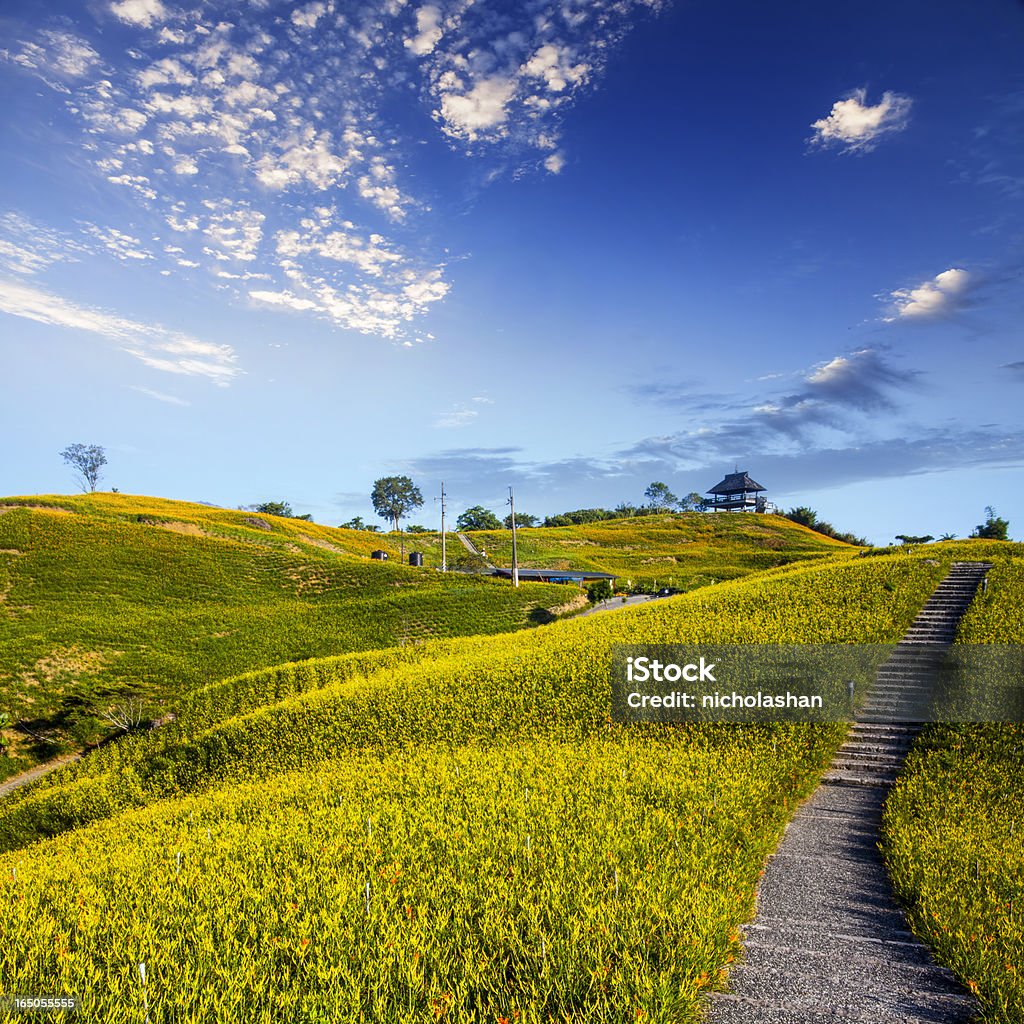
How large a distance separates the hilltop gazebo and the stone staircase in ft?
356

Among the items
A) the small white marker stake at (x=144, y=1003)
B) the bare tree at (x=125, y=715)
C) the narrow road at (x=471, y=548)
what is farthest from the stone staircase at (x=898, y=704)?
the narrow road at (x=471, y=548)

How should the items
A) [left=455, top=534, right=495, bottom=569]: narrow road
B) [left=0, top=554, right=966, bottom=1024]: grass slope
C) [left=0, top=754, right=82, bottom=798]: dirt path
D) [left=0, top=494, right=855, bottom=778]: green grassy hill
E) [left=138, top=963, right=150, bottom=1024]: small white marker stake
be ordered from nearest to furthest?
1. [left=138, top=963, right=150, bottom=1024]: small white marker stake
2. [left=0, top=554, right=966, bottom=1024]: grass slope
3. [left=0, top=754, right=82, bottom=798]: dirt path
4. [left=0, top=494, right=855, bottom=778]: green grassy hill
5. [left=455, top=534, right=495, bottom=569]: narrow road

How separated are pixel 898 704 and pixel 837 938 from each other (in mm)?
13017

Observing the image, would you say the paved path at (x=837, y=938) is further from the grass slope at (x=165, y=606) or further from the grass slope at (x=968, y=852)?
the grass slope at (x=165, y=606)

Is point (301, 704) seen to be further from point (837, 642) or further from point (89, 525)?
point (89, 525)

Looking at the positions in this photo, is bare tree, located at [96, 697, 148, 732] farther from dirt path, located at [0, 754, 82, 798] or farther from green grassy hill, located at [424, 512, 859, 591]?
green grassy hill, located at [424, 512, 859, 591]

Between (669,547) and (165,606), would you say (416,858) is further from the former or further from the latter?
(669,547)

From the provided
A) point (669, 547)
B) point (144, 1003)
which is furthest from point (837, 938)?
point (669, 547)

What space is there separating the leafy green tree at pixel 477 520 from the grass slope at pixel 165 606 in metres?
70.6

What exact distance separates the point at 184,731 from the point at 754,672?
21215mm

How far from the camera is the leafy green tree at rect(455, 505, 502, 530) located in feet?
452

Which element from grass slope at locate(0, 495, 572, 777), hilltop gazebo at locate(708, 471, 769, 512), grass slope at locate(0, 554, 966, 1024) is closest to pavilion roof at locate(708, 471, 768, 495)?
hilltop gazebo at locate(708, 471, 769, 512)

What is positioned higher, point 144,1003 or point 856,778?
point 144,1003

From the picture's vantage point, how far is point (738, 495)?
135 metres
